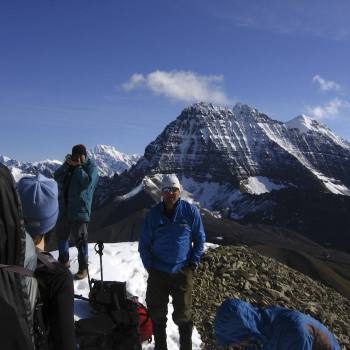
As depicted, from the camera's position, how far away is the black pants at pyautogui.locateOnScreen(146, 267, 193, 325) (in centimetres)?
770

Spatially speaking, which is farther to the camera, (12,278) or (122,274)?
(122,274)

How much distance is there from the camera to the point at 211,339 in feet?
33.0

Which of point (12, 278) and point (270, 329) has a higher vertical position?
point (12, 278)

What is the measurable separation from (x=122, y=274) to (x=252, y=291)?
12.8 feet

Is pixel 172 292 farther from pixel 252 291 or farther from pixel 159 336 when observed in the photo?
pixel 252 291

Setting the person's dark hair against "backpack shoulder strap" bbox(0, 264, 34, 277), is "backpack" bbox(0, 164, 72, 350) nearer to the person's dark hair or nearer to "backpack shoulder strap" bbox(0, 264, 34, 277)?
"backpack shoulder strap" bbox(0, 264, 34, 277)

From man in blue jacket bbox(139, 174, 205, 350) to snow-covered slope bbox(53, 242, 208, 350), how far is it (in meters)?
1.29

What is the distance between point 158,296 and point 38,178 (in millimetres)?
4559

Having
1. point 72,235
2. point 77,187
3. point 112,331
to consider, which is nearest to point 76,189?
point 77,187

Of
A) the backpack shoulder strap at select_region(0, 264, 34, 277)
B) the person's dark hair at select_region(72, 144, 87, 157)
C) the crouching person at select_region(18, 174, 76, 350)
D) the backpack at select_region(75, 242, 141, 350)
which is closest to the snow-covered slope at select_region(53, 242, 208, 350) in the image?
the backpack at select_region(75, 242, 141, 350)

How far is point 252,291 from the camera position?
13172 millimetres

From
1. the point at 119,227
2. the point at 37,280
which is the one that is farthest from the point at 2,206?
the point at 119,227

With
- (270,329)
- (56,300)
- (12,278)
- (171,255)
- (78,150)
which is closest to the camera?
(12,278)

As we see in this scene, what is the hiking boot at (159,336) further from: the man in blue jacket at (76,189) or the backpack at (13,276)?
the backpack at (13,276)
